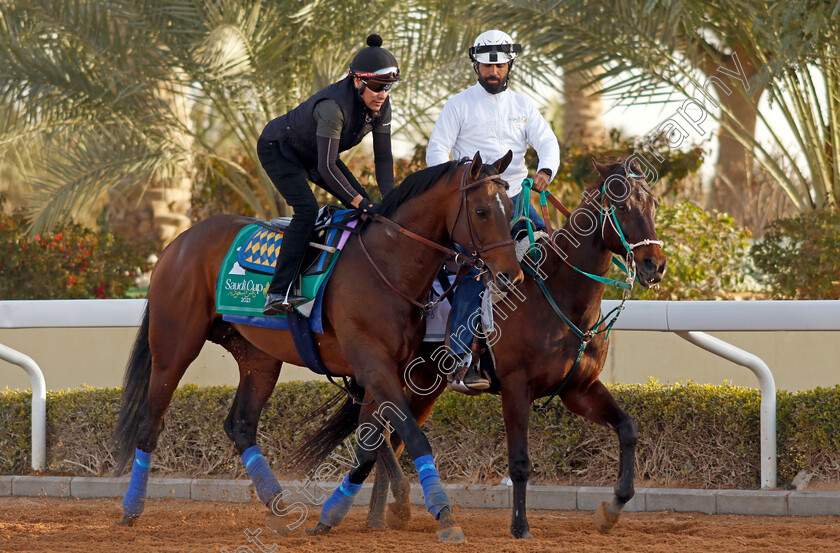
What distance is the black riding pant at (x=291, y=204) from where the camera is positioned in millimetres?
5461

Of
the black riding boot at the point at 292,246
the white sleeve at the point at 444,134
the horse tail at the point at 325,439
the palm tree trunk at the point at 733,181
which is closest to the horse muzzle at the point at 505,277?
the black riding boot at the point at 292,246

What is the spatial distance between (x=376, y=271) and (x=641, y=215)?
1394mm

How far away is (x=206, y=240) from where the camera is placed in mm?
6180

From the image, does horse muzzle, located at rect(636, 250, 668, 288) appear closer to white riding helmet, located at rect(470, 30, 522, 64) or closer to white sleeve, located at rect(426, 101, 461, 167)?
white sleeve, located at rect(426, 101, 461, 167)

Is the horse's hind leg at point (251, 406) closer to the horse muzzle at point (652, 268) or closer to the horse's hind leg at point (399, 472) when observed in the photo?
the horse's hind leg at point (399, 472)

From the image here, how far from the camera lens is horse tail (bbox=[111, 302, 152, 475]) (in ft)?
20.8

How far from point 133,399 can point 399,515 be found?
1.94 metres

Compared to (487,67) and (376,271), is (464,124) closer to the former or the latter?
(487,67)

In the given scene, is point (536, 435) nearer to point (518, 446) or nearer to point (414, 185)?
point (518, 446)

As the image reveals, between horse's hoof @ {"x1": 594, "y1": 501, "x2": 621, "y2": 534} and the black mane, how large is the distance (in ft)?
6.33

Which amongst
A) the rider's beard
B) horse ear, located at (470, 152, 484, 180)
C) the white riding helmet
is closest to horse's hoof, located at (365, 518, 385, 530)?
horse ear, located at (470, 152, 484, 180)

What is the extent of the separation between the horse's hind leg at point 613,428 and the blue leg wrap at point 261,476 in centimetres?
174

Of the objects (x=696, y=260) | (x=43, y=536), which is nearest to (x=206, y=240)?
(x=43, y=536)

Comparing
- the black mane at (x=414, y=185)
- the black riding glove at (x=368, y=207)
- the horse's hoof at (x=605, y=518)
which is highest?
the black mane at (x=414, y=185)
